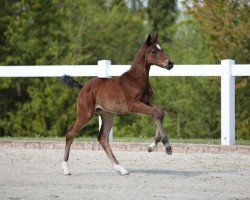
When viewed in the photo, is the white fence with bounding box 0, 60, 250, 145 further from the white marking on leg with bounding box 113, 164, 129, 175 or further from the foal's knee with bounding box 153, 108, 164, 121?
the foal's knee with bounding box 153, 108, 164, 121

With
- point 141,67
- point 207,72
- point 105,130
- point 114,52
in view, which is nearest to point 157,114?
point 141,67

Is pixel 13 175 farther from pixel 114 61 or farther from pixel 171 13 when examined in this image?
pixel 171 13

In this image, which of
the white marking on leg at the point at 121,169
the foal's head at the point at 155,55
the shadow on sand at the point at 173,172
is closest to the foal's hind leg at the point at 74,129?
the white marking on leg at the point at 121,169

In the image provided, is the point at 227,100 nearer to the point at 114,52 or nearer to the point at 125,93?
the point at 125,93

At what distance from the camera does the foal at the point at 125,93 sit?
12.7m

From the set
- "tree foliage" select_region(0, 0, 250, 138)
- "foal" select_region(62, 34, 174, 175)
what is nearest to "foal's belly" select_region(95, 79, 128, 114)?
"foal" select_region(62, 34, 174, 175)

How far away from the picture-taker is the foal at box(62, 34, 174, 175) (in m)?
12.7

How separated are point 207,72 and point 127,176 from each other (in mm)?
5199

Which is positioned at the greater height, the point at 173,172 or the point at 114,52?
the point at 114,52

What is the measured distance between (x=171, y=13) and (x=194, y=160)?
39797mm

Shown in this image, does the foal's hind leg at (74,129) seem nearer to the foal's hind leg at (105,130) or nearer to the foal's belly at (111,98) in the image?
the foal's belly at (111,98)

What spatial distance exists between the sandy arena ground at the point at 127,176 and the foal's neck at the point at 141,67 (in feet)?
4.72

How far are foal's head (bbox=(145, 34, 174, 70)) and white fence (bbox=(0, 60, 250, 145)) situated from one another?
4249mm

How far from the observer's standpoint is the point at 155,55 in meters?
12.8
